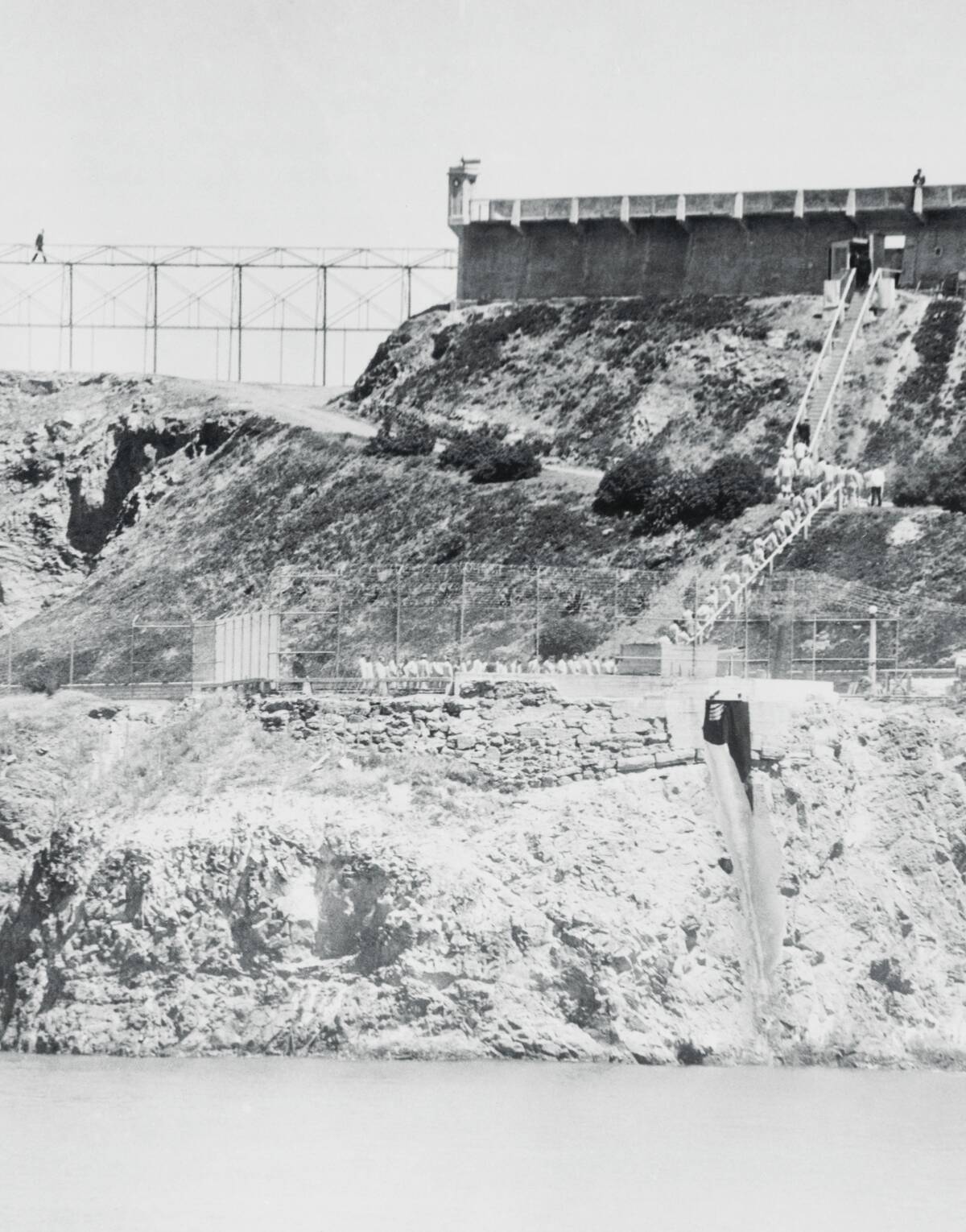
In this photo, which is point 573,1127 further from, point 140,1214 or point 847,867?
point 847,867

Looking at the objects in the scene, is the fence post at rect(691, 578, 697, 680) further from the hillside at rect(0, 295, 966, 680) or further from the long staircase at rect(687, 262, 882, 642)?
the long staircase at rect(687, 262, 882, 642)

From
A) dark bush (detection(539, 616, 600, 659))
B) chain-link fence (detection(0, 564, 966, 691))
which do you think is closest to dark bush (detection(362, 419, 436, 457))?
chain-link fence (detection(0, 564, 966, 691))

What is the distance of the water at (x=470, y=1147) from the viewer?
129 ft

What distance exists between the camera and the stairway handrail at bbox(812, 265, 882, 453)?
97375 mm

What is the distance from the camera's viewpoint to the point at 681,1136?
1795 inches

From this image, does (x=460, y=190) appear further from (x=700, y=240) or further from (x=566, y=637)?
(x=566, y=637)

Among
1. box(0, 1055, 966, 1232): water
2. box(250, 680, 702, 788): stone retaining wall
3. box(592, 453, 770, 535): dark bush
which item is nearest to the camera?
box(0, 1055, 966, 1232): water

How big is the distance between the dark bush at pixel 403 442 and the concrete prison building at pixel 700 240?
7771mm

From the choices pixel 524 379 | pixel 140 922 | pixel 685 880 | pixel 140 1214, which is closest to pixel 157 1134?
pixel 140 1214

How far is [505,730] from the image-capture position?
199ft

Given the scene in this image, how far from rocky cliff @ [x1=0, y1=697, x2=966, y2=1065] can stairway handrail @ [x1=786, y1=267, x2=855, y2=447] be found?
3812 cm

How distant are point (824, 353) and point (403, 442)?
56.1 ft

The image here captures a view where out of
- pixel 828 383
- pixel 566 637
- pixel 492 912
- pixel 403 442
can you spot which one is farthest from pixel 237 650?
pixel 403 442

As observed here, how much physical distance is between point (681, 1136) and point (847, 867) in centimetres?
1391
